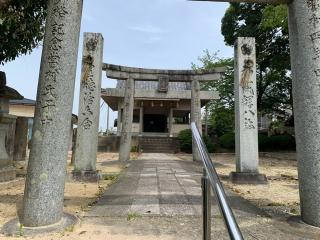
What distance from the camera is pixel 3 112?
7.52 metres

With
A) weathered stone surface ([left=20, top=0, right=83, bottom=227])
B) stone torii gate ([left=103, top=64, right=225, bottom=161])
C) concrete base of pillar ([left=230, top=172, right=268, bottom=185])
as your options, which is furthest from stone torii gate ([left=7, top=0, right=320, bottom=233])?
stone torii gate ([left=103, top=64, right=225, bottom=161])

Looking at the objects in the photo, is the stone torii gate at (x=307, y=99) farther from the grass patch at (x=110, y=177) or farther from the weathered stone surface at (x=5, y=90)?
the weathered stone surface at (x=5, y=90)

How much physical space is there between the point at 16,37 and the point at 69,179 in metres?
4.07

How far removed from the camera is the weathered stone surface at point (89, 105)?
27.2 feet

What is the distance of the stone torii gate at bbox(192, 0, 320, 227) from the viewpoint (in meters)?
3.93

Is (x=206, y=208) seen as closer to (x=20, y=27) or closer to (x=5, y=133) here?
(x=5, y=133)

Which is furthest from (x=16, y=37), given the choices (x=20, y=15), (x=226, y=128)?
(x=226, y=128)

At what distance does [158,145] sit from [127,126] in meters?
9.63

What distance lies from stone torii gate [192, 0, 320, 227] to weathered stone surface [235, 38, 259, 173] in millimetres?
3993

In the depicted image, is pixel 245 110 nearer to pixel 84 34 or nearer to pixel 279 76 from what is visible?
pixel 84 34

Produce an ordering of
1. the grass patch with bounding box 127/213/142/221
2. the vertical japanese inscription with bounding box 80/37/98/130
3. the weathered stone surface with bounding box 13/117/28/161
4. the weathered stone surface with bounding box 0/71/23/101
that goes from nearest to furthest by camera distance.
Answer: the grass patch with bounding box 127/213/142/221
the weathered stone surface with bounding box 0/71/23/101
the vertical japanese inscription with bounding box 80/37/98/130
the weathered stone surface with bounding box 13/117/28/161

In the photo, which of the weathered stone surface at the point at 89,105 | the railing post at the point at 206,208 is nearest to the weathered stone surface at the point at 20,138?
the weathered stone surface at the point at 89,105

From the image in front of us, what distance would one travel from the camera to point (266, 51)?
20.6 meters

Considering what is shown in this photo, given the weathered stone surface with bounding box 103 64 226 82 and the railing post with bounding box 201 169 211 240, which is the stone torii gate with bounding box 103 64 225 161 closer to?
the weathered stone surface with bounding box 103 64 226 82
